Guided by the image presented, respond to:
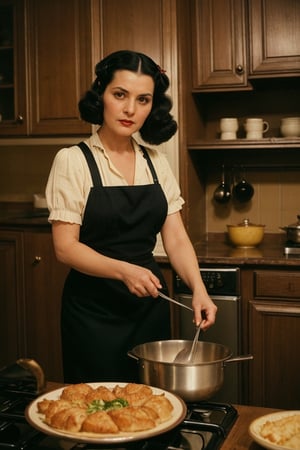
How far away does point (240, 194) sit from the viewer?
11.9 ft

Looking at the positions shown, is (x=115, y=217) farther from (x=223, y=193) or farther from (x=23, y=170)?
(x=23, y=170)

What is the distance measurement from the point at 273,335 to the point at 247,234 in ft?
1.83

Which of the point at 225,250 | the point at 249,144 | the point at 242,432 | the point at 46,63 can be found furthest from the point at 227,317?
the point at 242,432

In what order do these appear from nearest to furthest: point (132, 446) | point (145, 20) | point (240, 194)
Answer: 1. point (132, 446)
2. point (145, 20)
3. point (240, 194)

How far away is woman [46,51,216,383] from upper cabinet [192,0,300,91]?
1157mm

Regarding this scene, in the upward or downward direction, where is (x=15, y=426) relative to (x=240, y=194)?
downward

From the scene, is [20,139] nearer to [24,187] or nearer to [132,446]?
[24,187]

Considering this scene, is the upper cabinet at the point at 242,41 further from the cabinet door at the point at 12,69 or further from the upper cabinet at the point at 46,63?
the cabinet door at the point at 12,69

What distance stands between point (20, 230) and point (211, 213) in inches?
42.0

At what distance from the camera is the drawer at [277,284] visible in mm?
2957

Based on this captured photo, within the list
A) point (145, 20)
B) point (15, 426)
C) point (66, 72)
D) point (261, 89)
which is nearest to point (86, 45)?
point (66, 72)

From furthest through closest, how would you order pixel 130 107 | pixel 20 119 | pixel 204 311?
pixel 20 119 < pixel 130 107 < pixel 204 311

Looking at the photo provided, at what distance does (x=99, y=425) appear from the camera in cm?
113

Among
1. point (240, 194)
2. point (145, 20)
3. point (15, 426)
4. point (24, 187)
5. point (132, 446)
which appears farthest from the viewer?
point (24, 187)
